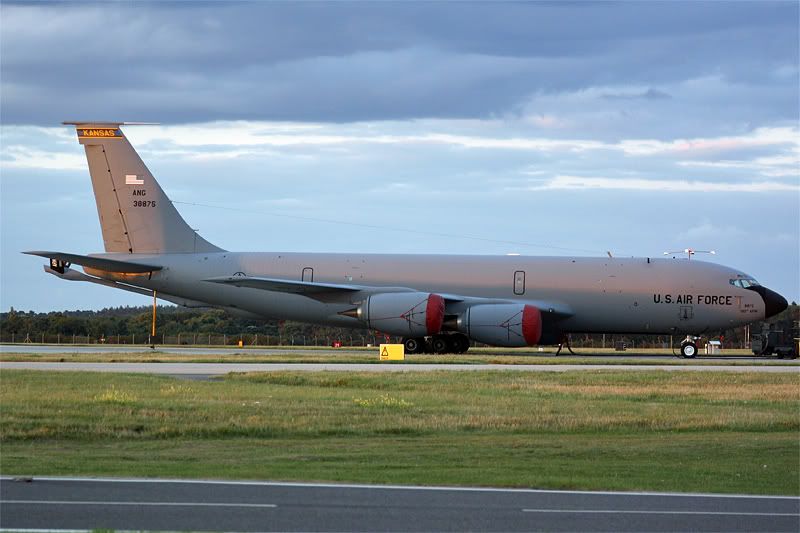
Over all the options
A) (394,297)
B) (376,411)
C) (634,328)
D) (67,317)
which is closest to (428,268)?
(394,297)

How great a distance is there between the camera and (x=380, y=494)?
11711 millimetres

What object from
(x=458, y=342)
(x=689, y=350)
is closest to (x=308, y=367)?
(x=458, y=342)

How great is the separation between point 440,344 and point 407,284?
2.78 m

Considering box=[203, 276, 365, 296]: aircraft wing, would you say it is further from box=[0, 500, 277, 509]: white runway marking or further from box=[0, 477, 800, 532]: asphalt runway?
box=[0, 500, 277, 509]: white runway marking

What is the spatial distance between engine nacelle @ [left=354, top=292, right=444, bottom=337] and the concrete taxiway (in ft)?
23.3

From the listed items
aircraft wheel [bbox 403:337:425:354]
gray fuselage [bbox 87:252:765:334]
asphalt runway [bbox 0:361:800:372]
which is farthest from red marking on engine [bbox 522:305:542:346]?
asphalt runway [bbox 0:361:800:372]

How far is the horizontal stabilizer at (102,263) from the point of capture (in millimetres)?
44125

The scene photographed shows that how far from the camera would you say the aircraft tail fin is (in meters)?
47.6

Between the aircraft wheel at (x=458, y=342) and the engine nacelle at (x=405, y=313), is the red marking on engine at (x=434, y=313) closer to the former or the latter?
the engine nacelle at (x=405, y=313)

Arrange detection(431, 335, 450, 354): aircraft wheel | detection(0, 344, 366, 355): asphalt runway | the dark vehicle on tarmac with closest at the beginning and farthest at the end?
detection(0, 344, 366, 355): asphalt runway → detection(431, 335, 450, 354): aircraft wheel → the dark vehicle on tarmac

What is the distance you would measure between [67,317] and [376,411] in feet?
222

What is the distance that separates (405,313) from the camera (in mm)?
43156

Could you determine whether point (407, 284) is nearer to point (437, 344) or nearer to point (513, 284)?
point (437, 344)

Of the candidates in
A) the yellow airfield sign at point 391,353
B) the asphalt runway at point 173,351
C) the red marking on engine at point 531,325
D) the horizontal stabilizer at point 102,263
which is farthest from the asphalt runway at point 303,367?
the horizontal stabilizer at point 102,263
